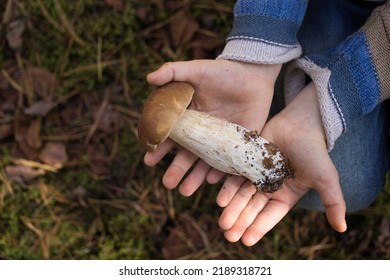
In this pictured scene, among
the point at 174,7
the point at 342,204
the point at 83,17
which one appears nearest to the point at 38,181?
the point at 83,17

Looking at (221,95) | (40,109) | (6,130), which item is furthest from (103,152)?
(221,95)


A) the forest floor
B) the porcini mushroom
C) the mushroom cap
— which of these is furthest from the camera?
the forest floor

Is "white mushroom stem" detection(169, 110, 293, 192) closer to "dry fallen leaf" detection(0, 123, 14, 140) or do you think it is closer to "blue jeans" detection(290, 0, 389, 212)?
"blue jeans" detection(290, 0, 389, 212)

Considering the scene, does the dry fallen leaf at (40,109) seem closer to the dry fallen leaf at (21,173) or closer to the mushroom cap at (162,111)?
the dry fallen leaf at (21,173)

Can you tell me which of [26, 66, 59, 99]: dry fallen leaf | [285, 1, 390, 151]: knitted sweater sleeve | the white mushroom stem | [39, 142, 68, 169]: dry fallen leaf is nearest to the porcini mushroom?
the white mushroom stem

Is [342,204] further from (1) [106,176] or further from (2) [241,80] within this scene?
(1) [106,176]

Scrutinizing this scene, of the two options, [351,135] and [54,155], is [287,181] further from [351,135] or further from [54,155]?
[54,155]
